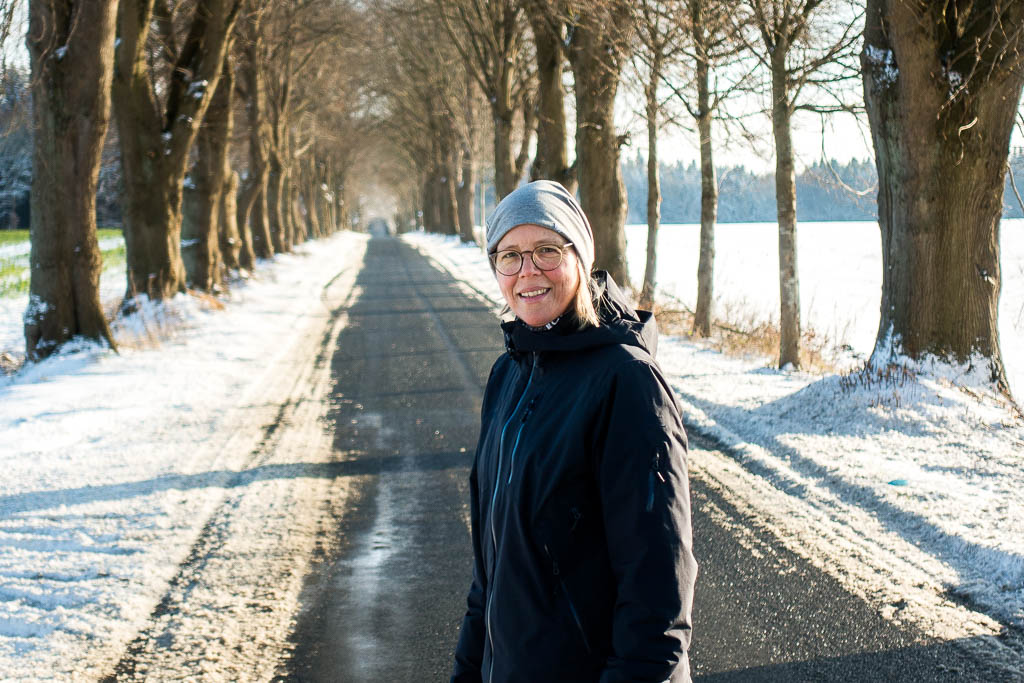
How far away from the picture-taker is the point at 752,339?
13391mm

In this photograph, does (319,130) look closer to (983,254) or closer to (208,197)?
(208,197)

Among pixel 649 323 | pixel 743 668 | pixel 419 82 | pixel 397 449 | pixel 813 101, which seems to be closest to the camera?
pixel 649 323

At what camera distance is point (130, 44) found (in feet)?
47.4

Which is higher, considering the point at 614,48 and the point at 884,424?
the point at 614,48

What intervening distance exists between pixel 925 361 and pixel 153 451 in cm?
684

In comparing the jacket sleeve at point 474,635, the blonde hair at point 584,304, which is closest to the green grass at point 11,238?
the jacket sleeve at point 474,635

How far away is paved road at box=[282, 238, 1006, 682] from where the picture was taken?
3881 millimetres

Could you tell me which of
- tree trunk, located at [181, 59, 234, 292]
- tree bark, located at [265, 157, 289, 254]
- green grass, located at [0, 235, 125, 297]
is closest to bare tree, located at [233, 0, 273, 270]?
tree bark, located at [265, 157, 289, 254]

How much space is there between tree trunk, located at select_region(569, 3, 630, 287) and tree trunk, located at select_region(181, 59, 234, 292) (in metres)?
8.48

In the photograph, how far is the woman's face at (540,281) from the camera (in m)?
2.02

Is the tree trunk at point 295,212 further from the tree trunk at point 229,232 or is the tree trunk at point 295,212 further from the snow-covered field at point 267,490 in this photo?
the snow-covered field at point 267,490

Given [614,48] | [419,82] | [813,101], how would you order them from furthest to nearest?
[419,82] → [614,48] → [813,101]

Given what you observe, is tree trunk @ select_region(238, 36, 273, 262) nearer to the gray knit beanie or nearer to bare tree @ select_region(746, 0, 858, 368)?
bare tree @ select_region(746, 0, 858, 368)

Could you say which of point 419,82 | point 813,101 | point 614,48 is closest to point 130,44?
point 614,48
